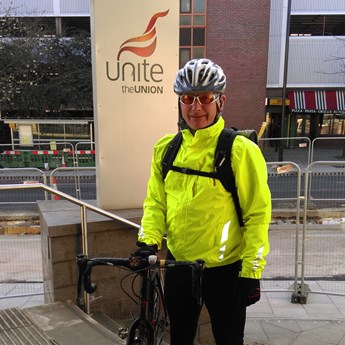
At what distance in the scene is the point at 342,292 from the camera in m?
5.57

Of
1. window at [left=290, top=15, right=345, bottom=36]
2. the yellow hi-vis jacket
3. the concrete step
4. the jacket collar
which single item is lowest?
the concrete step

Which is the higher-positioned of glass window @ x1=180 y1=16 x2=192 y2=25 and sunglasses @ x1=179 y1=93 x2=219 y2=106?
glass window @ x1=180 y1=16 x2=192 y2=25

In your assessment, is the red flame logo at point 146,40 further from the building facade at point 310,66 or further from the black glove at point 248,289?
the building facade at point 310,66

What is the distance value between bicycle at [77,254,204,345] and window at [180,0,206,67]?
20759 millimetres

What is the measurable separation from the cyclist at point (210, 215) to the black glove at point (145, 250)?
0.04 ft

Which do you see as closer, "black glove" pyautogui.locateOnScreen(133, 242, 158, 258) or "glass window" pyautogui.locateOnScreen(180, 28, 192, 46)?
"black glove" pyautogui.locateOnScreen(133, 242, 158, 258)

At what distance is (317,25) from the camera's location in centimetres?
2656

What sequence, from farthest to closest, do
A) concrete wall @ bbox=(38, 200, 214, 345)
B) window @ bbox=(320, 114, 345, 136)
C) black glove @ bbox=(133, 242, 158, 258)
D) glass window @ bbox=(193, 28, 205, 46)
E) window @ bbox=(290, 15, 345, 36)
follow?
window @ bbox=(320, 114, 345, 136) → window @ bbox=(290, 15, 345, 36) → glass window @ bbox=(193, 28, 205, 46) → concrete wall @ bbox=(38, 200, 214, 345) → black glove @ bbox=(133, 242, 158, 258)

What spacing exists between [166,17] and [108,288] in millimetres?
2737

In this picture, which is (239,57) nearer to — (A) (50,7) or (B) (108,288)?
(A) (50,7)

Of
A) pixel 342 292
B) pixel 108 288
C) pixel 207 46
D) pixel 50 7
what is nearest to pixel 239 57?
pixel 207 46

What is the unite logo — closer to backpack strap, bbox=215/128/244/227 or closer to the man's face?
the man's face

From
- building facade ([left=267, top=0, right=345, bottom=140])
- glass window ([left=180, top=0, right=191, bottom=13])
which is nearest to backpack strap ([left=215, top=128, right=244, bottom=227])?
glass window ([left=180, top=0, right=191, bottom=13])

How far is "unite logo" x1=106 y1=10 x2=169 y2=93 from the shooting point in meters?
3.68
